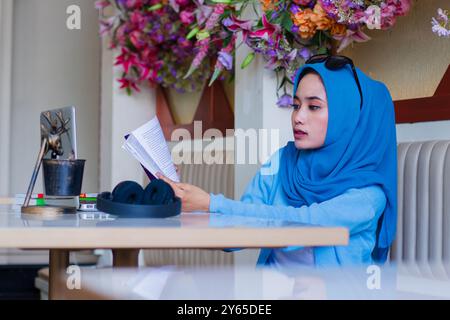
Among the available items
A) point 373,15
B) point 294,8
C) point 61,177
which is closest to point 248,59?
point 294,8

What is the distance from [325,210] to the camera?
1.94 metres

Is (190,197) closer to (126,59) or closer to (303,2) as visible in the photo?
(303,2)

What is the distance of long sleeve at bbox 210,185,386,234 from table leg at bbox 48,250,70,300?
565 millimetres

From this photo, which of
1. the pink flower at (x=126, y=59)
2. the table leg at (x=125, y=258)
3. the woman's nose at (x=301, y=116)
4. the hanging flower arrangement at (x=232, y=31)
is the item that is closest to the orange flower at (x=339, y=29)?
the hanging flower arrangement at (x=232, y=31)

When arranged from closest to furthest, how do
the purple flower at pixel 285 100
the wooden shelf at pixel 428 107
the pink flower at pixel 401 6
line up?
the pink flower at pixel 401 6 → the wooden shelf at pixel 428 107 → the purple flower at pixel 285 100

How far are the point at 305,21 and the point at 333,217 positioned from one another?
835 mm

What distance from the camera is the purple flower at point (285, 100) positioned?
286 centimetres

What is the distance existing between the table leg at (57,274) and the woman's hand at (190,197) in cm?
50

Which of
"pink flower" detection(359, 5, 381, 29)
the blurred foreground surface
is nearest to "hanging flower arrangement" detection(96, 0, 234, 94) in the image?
"pink flower" detection(359, 5, 381, 29)

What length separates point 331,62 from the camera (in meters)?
2.13

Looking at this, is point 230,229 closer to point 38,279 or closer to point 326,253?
point 326,253

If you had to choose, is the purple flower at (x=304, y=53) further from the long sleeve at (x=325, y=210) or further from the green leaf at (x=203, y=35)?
the long sleeve at (x=325, y=210)

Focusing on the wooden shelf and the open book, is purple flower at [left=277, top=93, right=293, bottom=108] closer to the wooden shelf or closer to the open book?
the wooden shelf

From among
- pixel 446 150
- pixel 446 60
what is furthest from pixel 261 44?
pixel 446 150
